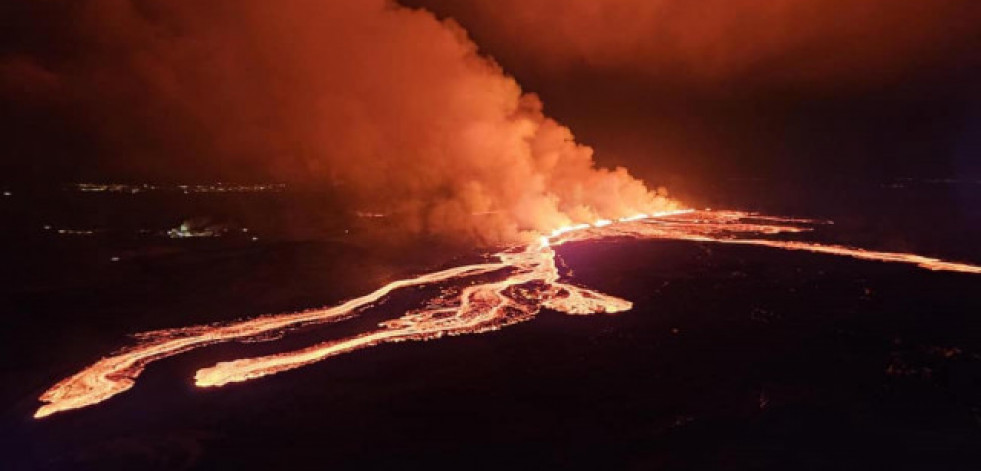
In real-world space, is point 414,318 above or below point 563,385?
above

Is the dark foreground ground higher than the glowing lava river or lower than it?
lower

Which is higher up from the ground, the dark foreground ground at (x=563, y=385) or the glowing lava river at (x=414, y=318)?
the glowing lava river at (x=414, y=318)

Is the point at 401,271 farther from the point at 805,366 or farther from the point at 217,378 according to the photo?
the point at 805,366

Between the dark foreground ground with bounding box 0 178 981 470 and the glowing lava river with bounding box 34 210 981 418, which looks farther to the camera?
the glowing lava river with bounding box 34 210 981 418

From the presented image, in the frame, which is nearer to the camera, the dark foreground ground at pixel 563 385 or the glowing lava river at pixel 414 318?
the dark foreground ground at pixel 563 385

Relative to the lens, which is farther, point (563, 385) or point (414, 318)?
point (414, 318)
